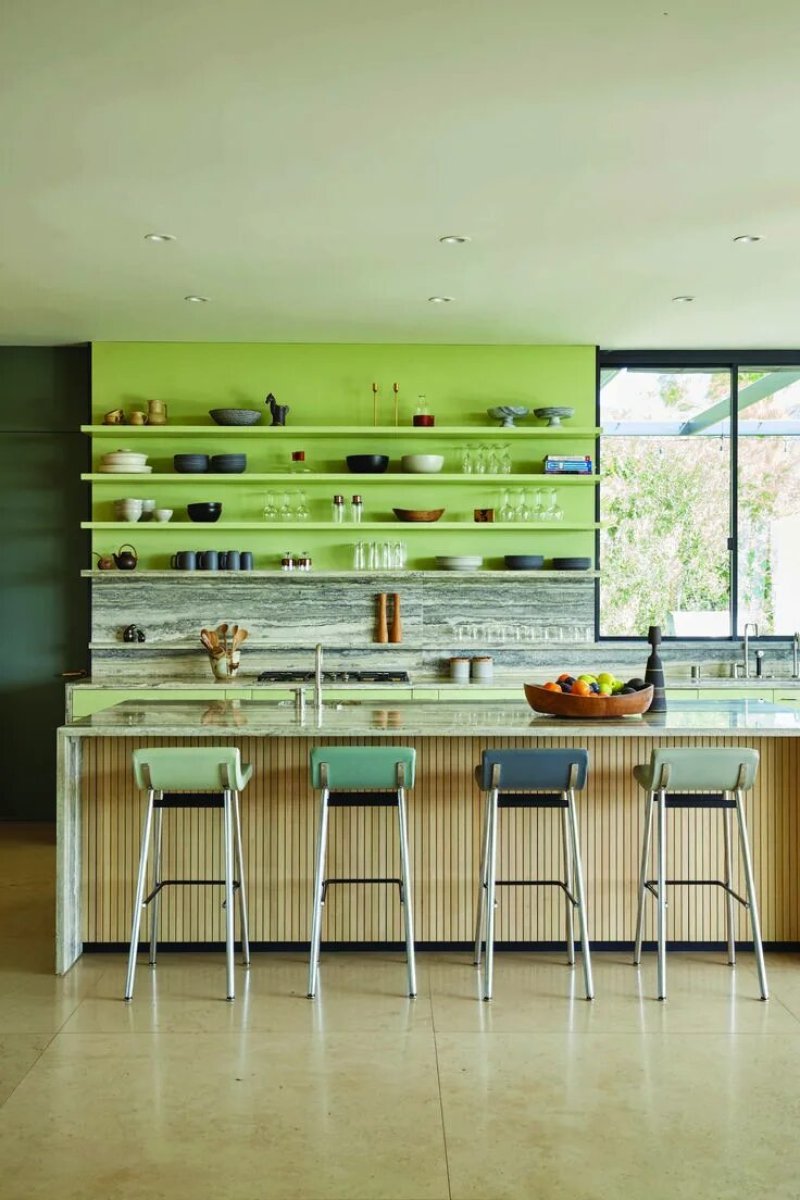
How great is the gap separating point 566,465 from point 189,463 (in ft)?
7.31

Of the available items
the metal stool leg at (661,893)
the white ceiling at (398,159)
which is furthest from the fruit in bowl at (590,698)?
the white ceiling at (398,159)

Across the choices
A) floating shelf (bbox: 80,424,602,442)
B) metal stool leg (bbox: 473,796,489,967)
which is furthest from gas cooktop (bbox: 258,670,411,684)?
metal stool leg (bbox: 473,796,489,967)

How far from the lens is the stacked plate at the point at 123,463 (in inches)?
271

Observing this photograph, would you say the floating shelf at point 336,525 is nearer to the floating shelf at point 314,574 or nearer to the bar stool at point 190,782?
the floating shelf at point 314,574

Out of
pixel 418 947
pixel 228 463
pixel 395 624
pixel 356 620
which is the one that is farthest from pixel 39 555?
pixel 418 947

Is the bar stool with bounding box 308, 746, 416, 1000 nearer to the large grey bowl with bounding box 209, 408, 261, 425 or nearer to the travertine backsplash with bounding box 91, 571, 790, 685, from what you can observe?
the travertine backsplash with bounding box 91, 571, 790, 685

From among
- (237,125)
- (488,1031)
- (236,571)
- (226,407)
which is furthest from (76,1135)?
(226,407)

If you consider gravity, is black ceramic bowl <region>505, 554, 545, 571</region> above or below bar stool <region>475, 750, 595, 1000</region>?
above

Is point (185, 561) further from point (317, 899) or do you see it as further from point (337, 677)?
point (317, 899)

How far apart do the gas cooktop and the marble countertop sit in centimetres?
158

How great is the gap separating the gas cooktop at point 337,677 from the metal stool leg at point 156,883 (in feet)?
6.60

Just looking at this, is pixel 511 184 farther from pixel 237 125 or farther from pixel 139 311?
pixel 139 311

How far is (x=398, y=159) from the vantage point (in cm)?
403

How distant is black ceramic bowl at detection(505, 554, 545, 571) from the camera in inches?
275
